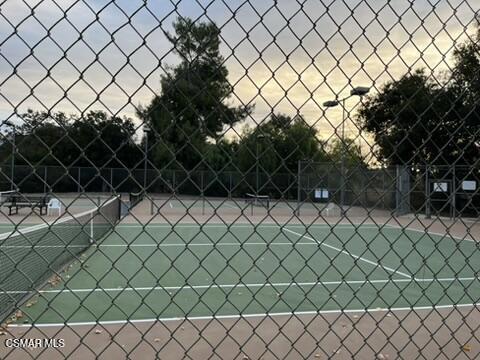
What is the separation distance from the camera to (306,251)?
11.3 m

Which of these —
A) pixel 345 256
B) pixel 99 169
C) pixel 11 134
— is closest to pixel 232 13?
pixel 99 169

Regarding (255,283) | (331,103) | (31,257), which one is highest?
(331,103)

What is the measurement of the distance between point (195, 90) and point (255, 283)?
600 centimetres

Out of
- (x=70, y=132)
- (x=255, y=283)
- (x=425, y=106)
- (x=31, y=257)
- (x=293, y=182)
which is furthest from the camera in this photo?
(x=255, y=283)

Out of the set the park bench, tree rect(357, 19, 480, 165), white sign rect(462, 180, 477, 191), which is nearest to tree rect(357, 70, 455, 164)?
tree rect(357, 19, 480, 165)

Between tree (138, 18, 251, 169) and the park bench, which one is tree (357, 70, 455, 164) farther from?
the park bench

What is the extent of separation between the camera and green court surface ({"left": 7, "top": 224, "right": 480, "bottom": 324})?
3637mm

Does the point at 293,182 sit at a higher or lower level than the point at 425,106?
lower

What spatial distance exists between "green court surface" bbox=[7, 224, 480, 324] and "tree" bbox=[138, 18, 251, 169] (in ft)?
3.69

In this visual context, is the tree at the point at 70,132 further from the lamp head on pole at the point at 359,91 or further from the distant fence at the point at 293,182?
the lamp head on pole at the point at 359,91

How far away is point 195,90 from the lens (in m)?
1.81

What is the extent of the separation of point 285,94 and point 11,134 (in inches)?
40.4

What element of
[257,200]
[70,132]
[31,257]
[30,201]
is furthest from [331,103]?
[31,257]

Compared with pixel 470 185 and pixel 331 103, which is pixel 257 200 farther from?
pixel 470 185
